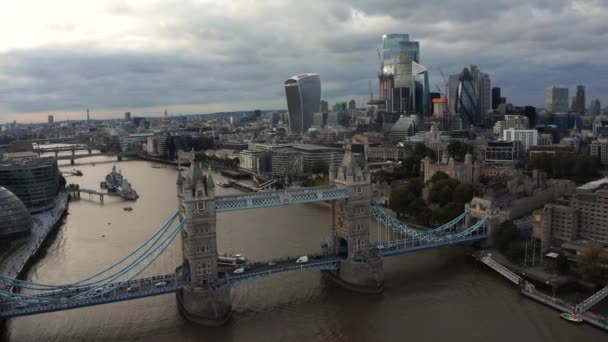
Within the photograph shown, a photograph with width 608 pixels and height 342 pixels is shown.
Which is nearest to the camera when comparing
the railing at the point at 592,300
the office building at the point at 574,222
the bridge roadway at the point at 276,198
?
the railing at the point at 592,300

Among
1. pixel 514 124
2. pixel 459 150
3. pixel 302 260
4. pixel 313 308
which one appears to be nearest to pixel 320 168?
pixel 459 150

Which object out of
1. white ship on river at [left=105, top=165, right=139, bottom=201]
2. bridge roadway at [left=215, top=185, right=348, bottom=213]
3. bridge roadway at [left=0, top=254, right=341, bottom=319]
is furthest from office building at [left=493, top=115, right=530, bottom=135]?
bridge roadway at [left=0, top=254, right=341, bottom=319]

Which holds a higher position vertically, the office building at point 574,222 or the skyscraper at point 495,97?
the skyscraper at point 495,97

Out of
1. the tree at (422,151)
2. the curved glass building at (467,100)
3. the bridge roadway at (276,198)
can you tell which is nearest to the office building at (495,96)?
the curved glass building at (467,100)

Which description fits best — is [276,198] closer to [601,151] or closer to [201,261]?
[201,261]

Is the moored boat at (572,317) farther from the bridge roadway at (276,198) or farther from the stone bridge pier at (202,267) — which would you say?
the bridge roadway at (276,198)

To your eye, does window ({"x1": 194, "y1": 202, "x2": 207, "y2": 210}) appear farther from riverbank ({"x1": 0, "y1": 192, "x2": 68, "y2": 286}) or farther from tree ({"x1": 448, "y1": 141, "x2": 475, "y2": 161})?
tree ({"x1": 448, "y1": 141, "x2": 475, "y2": 161})

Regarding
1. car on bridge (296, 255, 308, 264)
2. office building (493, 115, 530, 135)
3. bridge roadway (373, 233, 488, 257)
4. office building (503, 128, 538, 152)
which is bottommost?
bridge roadway (373, 233, 488, 257)
